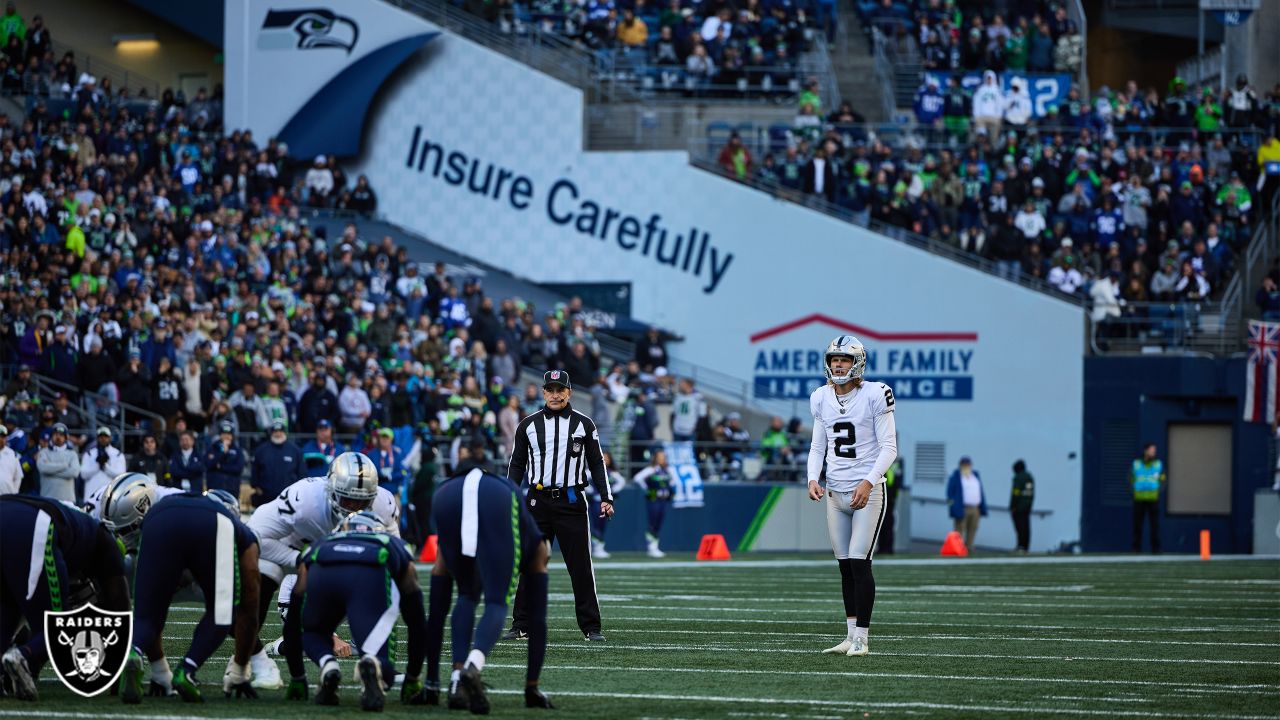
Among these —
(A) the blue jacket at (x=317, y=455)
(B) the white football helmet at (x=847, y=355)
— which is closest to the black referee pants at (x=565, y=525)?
(B) the white football helmet at (x=847, y=355)

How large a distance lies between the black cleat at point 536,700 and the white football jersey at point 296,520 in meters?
1.51

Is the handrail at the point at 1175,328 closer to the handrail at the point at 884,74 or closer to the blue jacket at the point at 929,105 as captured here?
the blue jacket at the point at 929,105

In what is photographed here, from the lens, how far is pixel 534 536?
30.3 ft

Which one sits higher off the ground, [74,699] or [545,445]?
[545,445]

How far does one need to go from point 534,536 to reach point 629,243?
28.2m

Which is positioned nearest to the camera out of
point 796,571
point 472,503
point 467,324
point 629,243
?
point 472,503

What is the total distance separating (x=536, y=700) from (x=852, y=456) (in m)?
3.92

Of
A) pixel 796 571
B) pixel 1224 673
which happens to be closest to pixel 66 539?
pixel 1224 673

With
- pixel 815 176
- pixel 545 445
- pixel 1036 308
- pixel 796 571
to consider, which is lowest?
pixel 796 571

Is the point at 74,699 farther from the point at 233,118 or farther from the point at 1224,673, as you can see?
the point at 233,118

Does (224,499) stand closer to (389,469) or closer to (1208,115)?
(389,469)

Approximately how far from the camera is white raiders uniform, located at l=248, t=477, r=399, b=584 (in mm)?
10250

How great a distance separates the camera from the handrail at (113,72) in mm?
40688

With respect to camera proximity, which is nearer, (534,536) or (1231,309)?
(534,536)
